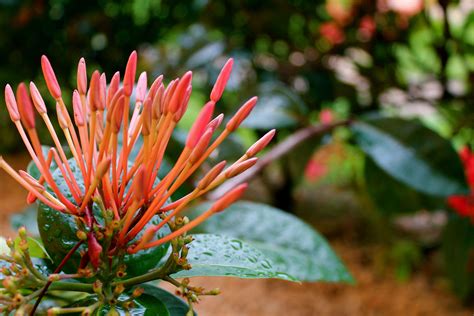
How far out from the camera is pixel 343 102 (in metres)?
1.62

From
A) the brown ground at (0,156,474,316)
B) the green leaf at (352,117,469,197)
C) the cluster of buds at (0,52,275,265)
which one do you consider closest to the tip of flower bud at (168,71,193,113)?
the cluster of buds at (0,52,275,265)

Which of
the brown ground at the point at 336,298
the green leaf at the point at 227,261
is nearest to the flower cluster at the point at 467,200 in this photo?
the brown ground at the point at 336,298

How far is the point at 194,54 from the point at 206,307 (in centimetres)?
59

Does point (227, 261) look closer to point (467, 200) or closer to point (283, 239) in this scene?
point (283, 239)

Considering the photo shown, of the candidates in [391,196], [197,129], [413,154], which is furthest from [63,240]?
[391,196]

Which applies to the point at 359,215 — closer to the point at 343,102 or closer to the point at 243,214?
the point at 343,102

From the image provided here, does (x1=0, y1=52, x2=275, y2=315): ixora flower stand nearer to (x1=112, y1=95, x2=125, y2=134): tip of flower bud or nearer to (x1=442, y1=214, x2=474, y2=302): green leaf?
(x1=112, y1=95, x2=125, y2=134): tip of flower bud

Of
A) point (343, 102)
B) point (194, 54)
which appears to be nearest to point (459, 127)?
point (343, 102)

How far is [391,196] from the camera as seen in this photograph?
44.9 inches

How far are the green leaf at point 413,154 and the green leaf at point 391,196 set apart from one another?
0.15 metres

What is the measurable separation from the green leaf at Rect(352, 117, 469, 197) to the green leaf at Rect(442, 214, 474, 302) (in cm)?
23

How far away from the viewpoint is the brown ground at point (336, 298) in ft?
3.76

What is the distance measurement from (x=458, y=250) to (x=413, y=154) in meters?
0.25

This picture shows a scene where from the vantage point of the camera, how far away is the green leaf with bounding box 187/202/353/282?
24.6 inches
